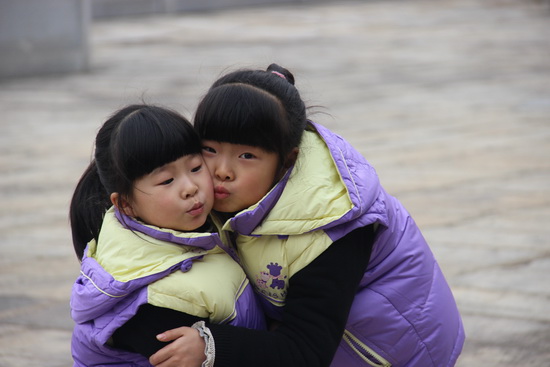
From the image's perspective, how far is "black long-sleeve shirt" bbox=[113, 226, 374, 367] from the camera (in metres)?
1.65

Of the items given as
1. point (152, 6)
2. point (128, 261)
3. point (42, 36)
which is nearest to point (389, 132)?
point (42, 36)

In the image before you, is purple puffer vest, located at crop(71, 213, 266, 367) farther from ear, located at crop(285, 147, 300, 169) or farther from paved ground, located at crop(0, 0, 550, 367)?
paved ground, located at crop(0, 0, 550, 367)

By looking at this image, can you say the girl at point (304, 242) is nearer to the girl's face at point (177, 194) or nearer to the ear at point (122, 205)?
the girl's face at point (177, 194)

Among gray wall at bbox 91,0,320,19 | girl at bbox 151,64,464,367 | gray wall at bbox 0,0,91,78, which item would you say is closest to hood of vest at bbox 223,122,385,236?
girl at bbox 151,64,464,367

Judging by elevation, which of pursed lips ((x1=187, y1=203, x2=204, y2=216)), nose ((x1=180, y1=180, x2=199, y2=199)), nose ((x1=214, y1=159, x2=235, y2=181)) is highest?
nose ((x1=214, y1=159, x2=235, y2=181))

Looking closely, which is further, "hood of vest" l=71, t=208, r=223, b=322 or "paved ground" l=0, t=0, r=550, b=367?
"paved ground" l=0, t=0, r=550, b=367

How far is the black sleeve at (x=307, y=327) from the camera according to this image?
164 centimetres

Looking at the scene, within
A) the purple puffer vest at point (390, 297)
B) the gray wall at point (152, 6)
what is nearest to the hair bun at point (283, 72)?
the purple puffer vest at point (390, 297)

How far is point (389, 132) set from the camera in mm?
5719

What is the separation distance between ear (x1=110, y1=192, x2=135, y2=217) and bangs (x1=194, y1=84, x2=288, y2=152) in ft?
0.74

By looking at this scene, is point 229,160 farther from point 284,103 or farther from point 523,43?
point 523,43

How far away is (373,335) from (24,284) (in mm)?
1819

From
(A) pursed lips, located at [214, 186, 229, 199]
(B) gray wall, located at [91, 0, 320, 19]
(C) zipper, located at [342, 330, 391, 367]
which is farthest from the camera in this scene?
(B) gray wall, located at [91, 0, 320, 19]

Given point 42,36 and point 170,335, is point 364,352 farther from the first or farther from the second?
point 42,36
